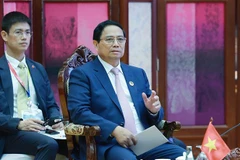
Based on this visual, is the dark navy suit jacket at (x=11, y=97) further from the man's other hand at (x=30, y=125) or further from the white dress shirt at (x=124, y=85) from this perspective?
the white dress shirt at (x=124, y=85)

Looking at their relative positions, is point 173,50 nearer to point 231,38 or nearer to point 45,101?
point 231,38

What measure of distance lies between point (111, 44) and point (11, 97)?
766 millimetres

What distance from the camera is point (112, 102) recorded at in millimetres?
3549

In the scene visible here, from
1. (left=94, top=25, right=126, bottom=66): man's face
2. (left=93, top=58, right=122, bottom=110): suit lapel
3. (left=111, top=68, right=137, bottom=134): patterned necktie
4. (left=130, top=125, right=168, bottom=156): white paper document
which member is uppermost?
(left=94, top=25, right=126, bottom=66): man's face

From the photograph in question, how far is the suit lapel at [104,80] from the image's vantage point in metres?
3.57

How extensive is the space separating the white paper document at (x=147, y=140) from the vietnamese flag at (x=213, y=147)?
419 millimetres

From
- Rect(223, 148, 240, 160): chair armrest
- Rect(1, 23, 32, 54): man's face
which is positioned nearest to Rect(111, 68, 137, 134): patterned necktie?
Rect(1, 23, 32, 54): man's face

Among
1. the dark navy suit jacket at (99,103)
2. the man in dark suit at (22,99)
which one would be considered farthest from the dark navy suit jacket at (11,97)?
the dark navy suit jacket at (99,103)

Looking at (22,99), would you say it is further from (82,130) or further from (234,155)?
(234,155)

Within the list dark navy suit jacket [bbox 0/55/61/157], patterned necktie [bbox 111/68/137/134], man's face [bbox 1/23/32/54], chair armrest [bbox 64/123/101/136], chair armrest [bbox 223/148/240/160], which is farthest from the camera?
man's face [bbox 1/23/32/54]

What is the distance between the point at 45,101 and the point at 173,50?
1.47 m

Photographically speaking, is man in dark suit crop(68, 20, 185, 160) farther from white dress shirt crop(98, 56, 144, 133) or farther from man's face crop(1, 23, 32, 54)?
man's face crop(1, 23, 32, 54)

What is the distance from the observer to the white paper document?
334 cm

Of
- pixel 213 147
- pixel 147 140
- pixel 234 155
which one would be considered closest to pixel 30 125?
pixel 147 140
